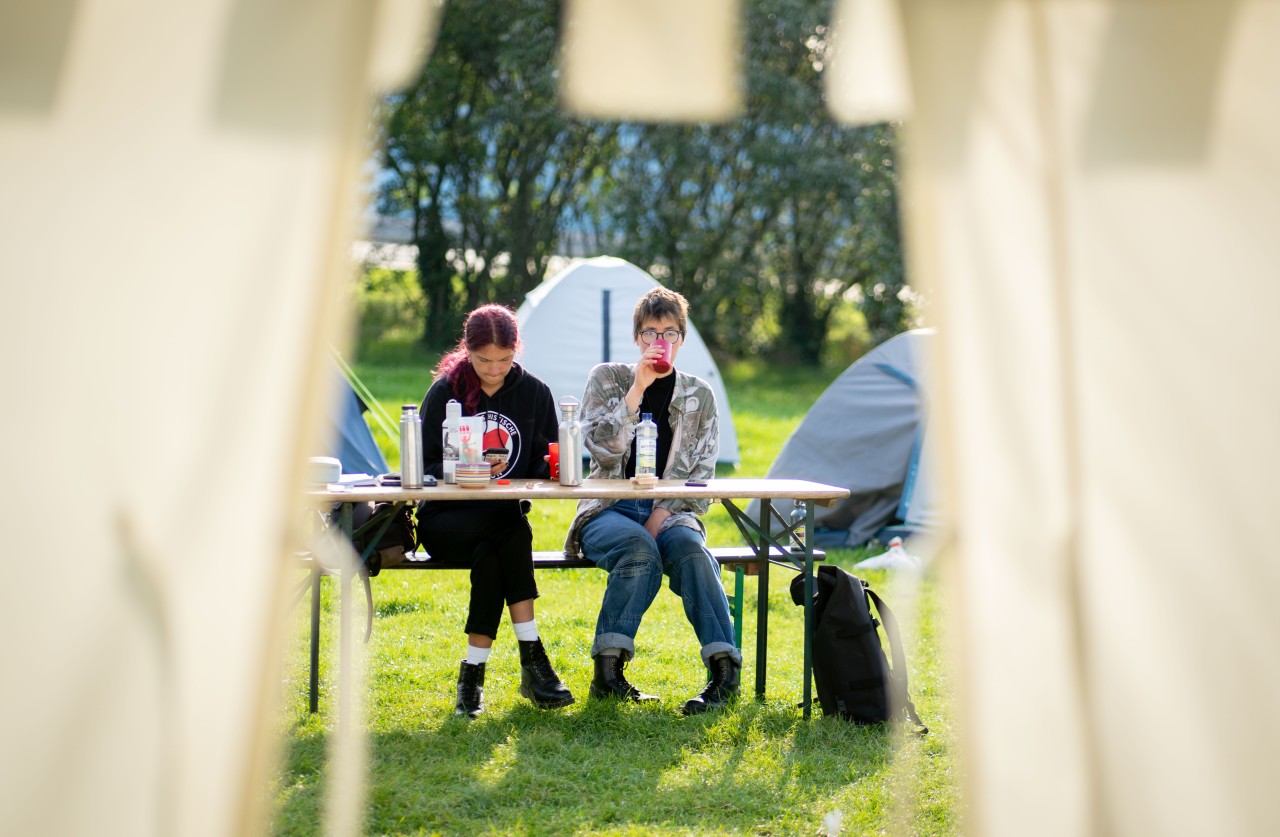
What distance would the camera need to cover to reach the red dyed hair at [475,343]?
387 centimetres

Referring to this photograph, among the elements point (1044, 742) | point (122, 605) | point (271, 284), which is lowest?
point (1044, 742)

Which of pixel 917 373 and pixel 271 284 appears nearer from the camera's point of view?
pixel 271 284

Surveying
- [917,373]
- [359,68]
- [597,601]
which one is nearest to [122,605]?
[359,68]

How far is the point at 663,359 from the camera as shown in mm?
3869

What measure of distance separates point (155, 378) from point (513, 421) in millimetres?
2293

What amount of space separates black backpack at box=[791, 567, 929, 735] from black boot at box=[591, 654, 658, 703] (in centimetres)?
55

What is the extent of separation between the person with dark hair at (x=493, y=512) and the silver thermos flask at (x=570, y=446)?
271mm

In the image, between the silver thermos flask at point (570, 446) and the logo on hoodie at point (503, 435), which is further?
the logo on hoodie at point (503, 435)

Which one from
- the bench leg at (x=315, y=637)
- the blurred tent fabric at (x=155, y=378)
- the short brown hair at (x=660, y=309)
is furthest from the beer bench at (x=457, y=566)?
the blurred tent fabric at (x=155, y=378)

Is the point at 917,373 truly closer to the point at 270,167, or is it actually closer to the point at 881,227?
the point at 270,167

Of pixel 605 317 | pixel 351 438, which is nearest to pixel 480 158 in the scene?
pixel 605 317

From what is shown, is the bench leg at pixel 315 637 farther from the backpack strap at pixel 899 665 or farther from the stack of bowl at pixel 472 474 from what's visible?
the backpack strap at pixel 899 665

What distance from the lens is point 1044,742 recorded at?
174 cm

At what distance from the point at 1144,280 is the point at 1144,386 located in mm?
151
